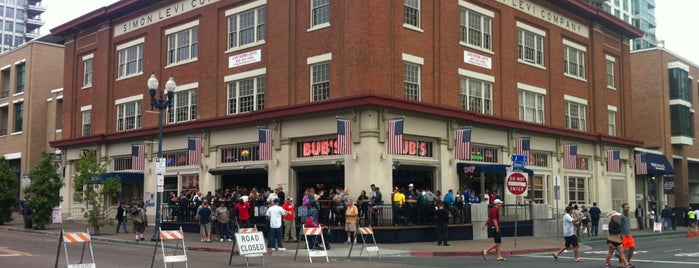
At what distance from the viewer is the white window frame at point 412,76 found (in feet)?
104

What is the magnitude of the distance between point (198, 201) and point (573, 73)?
78.5ft

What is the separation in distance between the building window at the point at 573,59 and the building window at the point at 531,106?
12.3 ft

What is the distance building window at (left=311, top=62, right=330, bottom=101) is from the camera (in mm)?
31922

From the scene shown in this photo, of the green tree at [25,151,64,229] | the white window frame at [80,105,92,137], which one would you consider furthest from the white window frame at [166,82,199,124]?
the white window frame at [80,105,92,137]

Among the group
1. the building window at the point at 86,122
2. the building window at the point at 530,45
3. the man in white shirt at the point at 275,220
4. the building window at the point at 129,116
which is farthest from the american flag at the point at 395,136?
the building window at the point at 86,122

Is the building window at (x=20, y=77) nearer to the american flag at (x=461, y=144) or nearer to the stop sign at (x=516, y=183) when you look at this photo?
the american flag at (x=461, y=144)

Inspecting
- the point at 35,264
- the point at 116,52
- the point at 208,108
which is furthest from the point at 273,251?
the point at 116,52

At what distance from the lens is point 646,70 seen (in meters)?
56.5

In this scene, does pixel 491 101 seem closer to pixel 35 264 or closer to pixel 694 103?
pixel 35 264

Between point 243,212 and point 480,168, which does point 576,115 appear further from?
point 243,212

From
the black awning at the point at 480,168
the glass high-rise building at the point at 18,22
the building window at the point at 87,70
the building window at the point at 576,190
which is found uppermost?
the glass high-rise building at the point at 18,22

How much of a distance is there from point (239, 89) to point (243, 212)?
10.1 m

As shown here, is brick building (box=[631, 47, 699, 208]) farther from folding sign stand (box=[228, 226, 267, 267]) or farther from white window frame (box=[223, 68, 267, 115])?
folding sign stand (box=[228, 226, 267, 267])

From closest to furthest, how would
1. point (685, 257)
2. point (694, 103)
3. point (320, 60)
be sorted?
point (685, 257)
point (320, 60)
point (694, 103)
